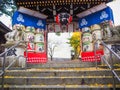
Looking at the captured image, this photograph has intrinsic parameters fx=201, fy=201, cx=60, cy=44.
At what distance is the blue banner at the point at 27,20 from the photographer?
42.4 ft

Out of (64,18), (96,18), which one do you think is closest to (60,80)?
(96,18)

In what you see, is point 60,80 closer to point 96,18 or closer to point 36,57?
point 36,57

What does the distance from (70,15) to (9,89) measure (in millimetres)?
9055

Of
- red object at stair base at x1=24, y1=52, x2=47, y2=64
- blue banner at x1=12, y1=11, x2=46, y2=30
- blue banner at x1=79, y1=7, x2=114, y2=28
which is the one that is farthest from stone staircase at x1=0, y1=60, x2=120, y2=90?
blue banner at x1=79, y1=7, x2=114, y2=28

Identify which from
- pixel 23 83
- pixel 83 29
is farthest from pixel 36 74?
pixel 83 29

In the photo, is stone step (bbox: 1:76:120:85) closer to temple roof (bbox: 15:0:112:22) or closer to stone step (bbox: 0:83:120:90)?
stone step (bbox: 0:83:120:90)

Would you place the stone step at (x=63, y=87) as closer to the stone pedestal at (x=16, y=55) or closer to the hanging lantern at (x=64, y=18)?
the stone pedestal at (x=16, y=55)

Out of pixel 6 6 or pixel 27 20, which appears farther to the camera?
pixel 6 6

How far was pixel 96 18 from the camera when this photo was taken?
43.8 feet

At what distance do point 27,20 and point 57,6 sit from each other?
7.83 ft

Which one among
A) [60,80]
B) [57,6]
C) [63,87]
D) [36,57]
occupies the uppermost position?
[57,6]

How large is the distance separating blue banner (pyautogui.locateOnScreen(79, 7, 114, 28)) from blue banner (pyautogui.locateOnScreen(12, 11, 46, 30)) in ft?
9.17

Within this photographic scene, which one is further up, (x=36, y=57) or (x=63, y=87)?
(x=36, y=57)

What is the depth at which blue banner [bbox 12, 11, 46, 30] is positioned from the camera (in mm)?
12938
